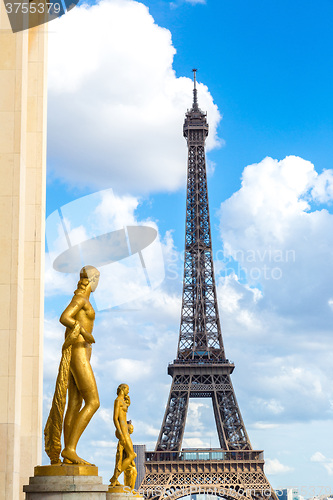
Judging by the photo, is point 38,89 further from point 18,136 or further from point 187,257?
point 187,257

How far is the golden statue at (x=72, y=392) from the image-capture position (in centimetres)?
1198

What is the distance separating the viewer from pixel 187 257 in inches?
3319

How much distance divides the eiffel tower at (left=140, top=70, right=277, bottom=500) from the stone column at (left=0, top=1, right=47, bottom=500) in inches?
2050

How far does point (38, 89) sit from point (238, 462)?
56.8m

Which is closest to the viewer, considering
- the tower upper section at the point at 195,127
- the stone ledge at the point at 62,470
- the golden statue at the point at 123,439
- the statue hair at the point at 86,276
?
the stone ledge at the point at 62,470

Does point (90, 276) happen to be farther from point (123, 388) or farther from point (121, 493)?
point (121, 493)

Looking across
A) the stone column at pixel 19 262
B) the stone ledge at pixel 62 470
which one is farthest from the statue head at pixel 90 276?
the stone ledge at pixel 62 470

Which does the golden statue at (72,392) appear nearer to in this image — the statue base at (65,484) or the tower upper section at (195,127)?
the statue base at (65,484)

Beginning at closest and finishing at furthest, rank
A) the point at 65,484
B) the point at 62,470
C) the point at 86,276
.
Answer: the point at 65,484 → the point at 62,470 → the point at 86,276

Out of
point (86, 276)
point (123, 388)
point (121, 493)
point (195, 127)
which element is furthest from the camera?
point (195, 127)

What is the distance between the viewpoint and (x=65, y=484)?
448 inches

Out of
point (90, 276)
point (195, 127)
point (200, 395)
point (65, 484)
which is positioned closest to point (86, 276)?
point (90, 276)

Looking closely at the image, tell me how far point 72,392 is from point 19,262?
11.0ft

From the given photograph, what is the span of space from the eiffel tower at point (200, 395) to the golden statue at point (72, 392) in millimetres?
57300
